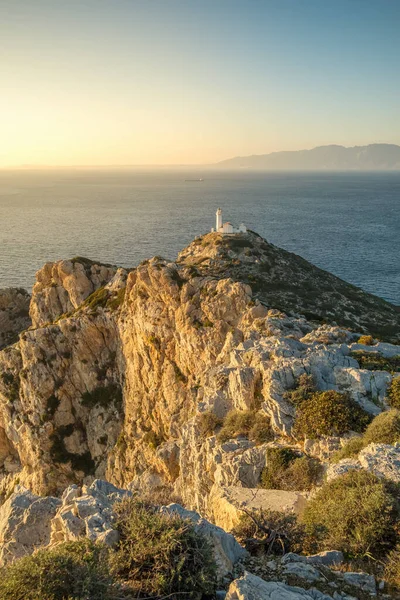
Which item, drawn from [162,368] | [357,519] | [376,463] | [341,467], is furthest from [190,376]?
[357,519]

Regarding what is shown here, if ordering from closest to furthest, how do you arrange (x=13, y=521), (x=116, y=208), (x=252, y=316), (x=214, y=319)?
(x=13, y=521) → (x=252, y=316) → (x=214, y=319) → (x=116, y=208)

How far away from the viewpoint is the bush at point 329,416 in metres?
14.5

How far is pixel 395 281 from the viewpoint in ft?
251

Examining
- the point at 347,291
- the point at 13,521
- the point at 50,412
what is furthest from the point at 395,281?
the point at 13,521

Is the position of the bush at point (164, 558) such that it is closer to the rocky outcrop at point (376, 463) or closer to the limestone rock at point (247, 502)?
the limestone rock at point (247, 502)

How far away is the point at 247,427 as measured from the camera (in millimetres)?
16609

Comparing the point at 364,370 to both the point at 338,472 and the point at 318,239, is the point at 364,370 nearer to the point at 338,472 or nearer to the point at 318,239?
the point at 338,472

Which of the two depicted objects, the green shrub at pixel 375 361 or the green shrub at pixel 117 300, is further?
the green shrub at pixel 117 300

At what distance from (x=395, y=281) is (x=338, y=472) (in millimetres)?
72432

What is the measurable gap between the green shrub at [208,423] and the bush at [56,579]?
1069cm

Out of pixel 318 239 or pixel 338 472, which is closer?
pixel 338 472

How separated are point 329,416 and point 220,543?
7.48 metres

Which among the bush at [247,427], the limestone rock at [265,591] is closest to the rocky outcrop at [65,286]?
the bush at [247,427]

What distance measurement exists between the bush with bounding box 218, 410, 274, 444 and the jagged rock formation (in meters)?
0.32
